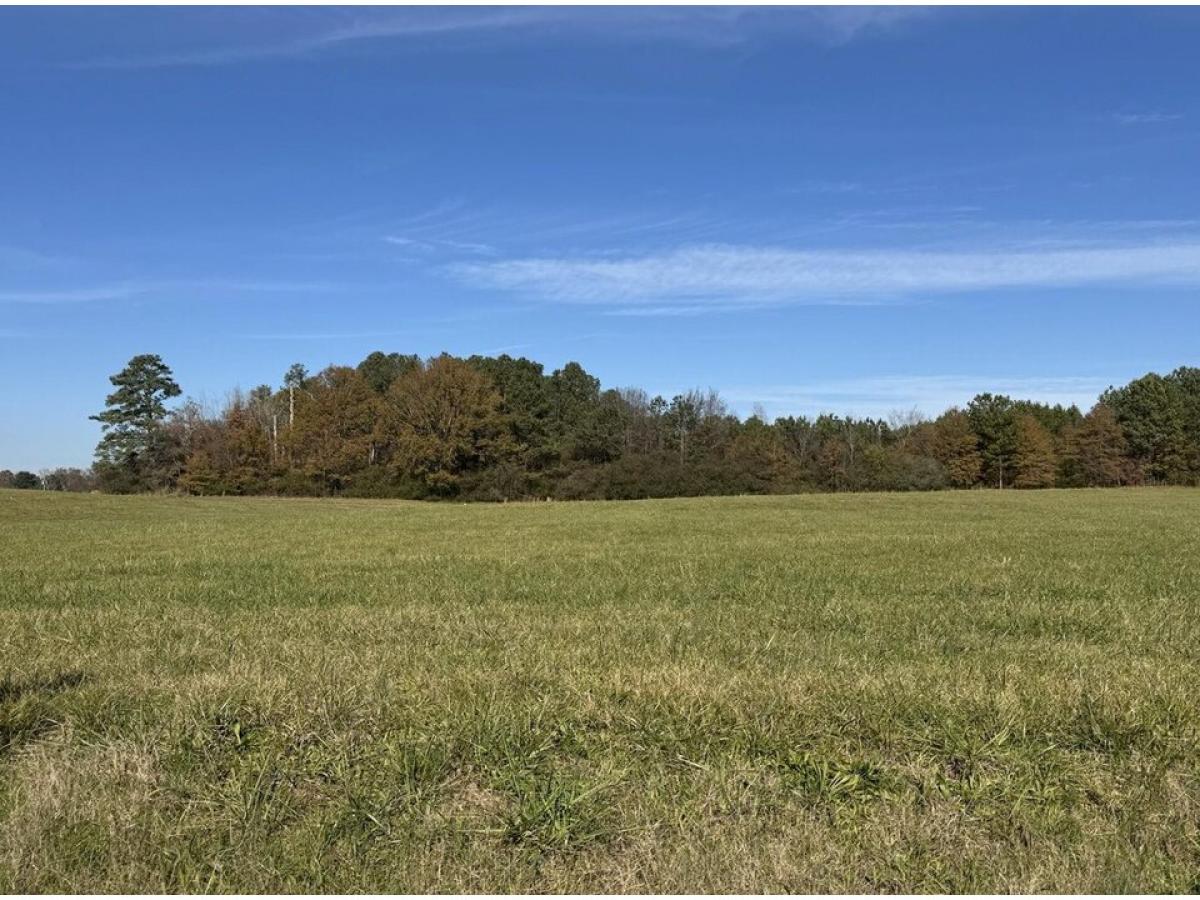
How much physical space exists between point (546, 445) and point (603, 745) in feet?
264

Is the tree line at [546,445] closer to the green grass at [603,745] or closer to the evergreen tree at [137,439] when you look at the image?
the evergreen tree at [137,439]

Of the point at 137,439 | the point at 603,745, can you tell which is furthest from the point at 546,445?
the point at 603,745

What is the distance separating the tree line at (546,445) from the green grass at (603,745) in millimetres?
63137

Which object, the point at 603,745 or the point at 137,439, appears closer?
the point at 603,745

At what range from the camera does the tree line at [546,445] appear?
256ft

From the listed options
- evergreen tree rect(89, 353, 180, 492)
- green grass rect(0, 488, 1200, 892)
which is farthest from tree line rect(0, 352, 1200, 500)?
A: green grass rect(0, 488, 1200, 892)

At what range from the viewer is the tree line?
78.1 meters

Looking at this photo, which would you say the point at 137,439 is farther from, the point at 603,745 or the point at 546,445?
the point at 603,745

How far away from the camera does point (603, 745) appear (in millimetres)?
4789

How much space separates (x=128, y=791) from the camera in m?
4.22

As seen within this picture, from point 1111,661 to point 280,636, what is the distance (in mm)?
6836

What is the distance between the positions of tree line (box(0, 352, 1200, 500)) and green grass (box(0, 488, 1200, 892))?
63137mm

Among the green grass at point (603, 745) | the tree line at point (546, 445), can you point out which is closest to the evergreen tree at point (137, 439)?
the tree line at point (546, 445)

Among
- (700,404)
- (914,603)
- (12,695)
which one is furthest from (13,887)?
(700,404)
